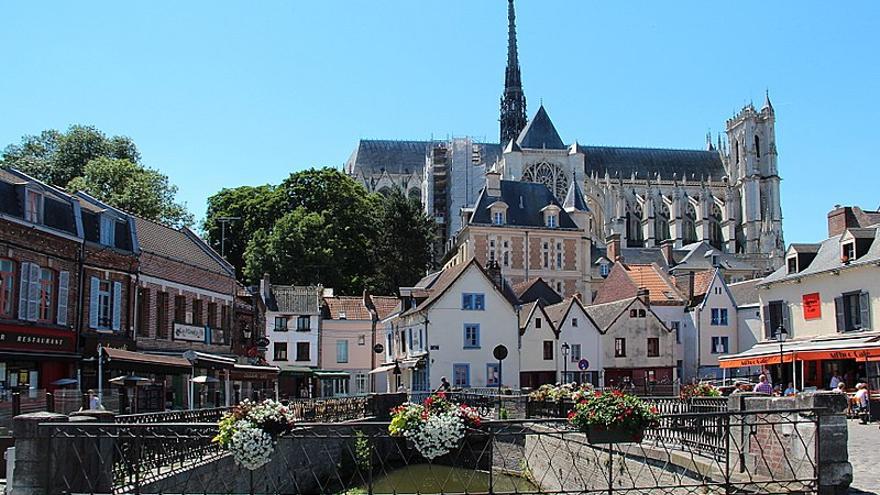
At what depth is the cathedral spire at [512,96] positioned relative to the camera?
145750mm

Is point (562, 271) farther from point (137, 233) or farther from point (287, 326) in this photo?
point (137, 233)

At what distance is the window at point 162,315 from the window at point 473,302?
16356 millimetres

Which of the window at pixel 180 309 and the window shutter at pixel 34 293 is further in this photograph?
the window at pixel 180 309

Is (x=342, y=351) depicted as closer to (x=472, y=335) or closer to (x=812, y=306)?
(x=472, y=335)

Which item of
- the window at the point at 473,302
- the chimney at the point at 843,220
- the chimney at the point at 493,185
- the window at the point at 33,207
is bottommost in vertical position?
the window at the point at 473,302

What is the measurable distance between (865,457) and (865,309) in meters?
18.0

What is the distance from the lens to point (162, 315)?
1208 inches

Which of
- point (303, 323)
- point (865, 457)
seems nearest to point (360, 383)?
point (303, 323)

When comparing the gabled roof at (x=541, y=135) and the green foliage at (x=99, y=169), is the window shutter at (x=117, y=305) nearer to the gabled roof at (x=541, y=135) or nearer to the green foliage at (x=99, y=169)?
the green foliage at (x=99, y=169)

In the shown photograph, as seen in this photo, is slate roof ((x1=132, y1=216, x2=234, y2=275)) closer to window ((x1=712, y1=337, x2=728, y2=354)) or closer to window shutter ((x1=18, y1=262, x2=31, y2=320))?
window shutter ((x1=18, y1=262, x2=31, y2=320))

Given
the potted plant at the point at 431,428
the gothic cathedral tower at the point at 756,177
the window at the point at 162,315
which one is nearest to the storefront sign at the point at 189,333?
the window at the point at 162,315

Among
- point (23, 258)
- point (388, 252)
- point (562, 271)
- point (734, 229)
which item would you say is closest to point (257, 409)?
point (23, 258)

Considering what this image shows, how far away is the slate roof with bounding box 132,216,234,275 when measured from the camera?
31.4m

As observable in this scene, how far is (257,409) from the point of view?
1055 centimetres
